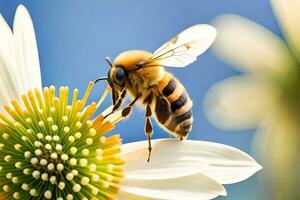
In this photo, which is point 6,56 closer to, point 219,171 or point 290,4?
point 219,171

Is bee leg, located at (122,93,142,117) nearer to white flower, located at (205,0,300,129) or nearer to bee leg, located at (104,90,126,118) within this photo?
bee leg, located at (104,90,126,118)

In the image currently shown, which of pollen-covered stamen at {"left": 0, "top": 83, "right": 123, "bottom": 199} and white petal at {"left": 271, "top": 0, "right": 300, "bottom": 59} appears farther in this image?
white petal at {"left": 271, "top": 0, "right": 300, "bottom": 59}

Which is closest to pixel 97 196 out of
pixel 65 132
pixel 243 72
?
pixel 65 132

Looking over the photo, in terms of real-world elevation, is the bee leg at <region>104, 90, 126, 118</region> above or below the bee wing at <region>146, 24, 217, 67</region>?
below

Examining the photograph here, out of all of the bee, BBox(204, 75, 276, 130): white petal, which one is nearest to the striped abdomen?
the bee

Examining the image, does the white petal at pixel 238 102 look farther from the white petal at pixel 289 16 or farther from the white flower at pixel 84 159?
the white flower at pixel 84 159

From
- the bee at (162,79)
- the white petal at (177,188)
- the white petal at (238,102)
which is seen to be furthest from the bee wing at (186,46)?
the white petal at (238,102)

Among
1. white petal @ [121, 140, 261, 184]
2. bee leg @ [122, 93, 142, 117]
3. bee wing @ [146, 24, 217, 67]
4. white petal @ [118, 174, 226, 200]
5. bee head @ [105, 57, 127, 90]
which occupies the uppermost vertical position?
bee wing @ [146, 24, 217, 67]

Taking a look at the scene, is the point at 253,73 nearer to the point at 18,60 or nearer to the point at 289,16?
the point at 289,16
